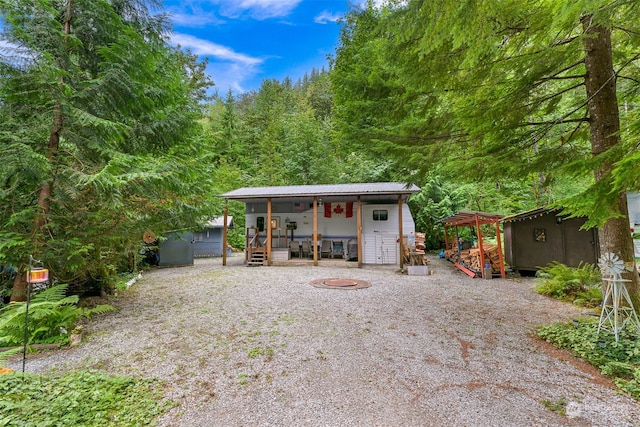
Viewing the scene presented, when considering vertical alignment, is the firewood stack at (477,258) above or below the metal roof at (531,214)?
below

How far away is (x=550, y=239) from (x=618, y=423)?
799cm

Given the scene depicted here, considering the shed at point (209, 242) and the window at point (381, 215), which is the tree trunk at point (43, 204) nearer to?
the window at point (381, 215)

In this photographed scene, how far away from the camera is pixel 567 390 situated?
253cm

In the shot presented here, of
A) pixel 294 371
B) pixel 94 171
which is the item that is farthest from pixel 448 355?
pixel 94 171

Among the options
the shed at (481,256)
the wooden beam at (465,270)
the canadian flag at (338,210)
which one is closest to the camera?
the shed at (481,256)

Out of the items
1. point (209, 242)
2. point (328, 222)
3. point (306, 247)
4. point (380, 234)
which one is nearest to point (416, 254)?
point (380, 234)

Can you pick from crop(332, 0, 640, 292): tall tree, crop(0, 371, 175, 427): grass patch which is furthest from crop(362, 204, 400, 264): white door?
crop(0, 371, 175, 427): grass patch

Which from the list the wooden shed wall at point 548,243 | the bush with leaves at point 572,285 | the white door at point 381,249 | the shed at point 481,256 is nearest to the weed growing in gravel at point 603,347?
the bush with leaves at point 572,285

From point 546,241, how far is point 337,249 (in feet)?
24.3

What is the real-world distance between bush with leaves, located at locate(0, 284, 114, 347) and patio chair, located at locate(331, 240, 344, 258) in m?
9.44

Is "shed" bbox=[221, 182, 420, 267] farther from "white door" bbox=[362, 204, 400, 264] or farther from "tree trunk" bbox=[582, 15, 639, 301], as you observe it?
"tree trunk" bbox=[582, 15, 639, 301]

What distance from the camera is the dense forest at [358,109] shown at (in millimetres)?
3215

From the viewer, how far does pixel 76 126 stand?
4.45m

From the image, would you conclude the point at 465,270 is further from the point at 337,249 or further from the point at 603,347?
the point at 603,347
